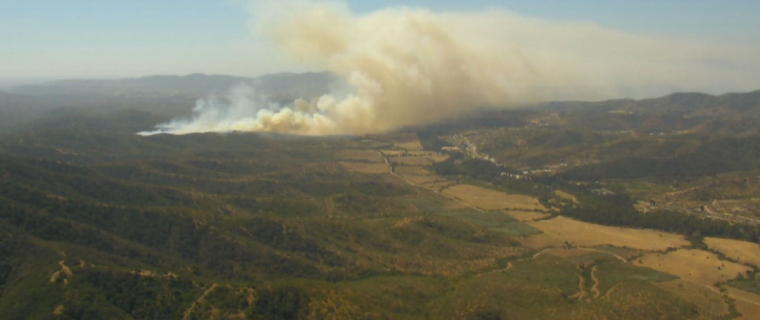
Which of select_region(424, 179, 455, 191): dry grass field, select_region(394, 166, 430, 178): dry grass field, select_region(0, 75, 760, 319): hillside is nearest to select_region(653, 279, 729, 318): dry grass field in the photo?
select_region(0, 75, 760, 319): hillside

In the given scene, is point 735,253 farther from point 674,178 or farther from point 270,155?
point 270,155

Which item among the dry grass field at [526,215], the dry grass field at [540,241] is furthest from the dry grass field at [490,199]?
the dry grass field at [540,241]

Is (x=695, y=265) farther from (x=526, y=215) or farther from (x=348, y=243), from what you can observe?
(x=348, y=243)

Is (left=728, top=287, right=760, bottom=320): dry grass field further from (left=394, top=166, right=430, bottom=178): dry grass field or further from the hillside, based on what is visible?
(left=394, top=166, right=430, bottom=178): dry grass field

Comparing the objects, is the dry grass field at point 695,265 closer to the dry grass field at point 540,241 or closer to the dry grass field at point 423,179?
the dry grass field at point 540,241

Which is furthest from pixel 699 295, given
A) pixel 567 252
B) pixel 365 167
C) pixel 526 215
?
pixel 365 167

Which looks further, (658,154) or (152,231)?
(658,154)

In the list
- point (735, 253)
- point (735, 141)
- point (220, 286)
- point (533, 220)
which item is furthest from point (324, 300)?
point (735, 141)
